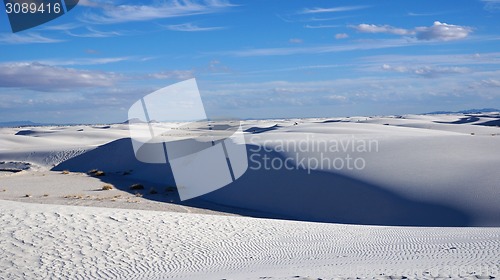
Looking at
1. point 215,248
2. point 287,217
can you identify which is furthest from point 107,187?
point 215,248

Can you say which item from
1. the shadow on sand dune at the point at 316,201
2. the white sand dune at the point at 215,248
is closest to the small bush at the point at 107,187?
the shadow on sand dune at the point at 316,201

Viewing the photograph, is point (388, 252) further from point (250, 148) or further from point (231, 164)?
point (250, 148)

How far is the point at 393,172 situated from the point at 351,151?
17.5ft

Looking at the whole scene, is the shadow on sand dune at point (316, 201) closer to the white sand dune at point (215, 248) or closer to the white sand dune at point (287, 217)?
the white sand dune at point (287, 217)

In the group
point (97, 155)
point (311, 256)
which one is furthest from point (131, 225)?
point (97, 155)

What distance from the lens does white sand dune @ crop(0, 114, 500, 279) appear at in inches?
391

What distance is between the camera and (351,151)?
27672mm

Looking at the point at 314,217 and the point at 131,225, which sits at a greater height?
the point at 131,225

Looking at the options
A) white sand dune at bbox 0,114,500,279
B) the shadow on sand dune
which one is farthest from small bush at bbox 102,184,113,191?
the shadow on sand dune

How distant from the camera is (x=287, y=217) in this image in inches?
792

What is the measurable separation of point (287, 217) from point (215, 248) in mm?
8351

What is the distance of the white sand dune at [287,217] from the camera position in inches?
391

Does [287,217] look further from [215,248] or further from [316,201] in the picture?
[215,248]

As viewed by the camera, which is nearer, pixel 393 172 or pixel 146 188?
pixel 393 172
